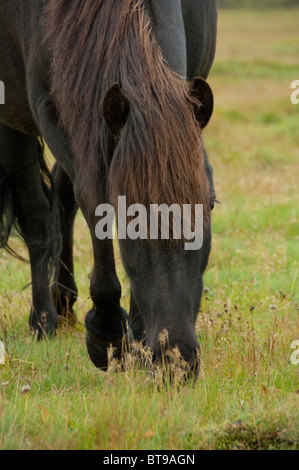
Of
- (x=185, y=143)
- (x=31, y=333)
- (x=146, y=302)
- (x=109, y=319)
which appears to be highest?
(x=185, y=143)

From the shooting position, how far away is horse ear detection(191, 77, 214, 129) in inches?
124

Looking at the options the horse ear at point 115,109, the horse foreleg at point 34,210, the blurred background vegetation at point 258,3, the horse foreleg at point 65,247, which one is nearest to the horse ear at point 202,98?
the horse ear at point 115,109

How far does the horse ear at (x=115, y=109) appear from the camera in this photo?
302 centimetres

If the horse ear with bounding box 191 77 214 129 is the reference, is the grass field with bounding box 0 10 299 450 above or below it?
below

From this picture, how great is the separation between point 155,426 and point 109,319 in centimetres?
120

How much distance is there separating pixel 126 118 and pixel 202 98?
0.36 meters

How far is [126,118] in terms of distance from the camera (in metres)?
3.10

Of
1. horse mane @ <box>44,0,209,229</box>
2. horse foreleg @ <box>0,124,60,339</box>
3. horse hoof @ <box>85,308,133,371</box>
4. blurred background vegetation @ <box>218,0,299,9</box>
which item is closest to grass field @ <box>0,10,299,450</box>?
horse hoof @ <box>85,308,133,371</box>

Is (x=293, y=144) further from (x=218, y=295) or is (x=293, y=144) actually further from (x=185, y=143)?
(x=185, y=143)

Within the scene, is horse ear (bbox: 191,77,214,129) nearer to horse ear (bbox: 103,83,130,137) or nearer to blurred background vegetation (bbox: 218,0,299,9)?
horse ear (bbox: 103,83,130,137)

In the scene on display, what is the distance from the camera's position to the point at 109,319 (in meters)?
3.94
